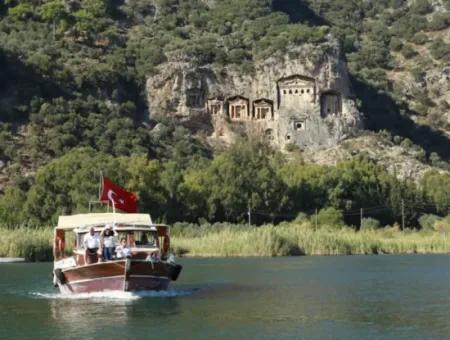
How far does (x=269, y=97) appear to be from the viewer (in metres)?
122

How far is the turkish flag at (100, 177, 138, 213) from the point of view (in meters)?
40.9

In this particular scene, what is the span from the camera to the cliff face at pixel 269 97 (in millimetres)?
118875

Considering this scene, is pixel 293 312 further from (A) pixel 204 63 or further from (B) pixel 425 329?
(A) pixel 204 63

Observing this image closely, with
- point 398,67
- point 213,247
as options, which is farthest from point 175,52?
point 213,247

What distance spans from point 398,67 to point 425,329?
12849cm

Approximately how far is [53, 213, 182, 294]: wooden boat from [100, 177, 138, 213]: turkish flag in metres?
0.60

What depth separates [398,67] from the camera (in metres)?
156

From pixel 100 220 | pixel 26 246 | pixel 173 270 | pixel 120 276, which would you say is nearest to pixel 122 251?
pixel 120 276

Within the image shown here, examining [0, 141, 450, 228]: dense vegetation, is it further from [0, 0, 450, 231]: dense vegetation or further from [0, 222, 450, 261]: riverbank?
[0, 222, 450, 261]: riverbank

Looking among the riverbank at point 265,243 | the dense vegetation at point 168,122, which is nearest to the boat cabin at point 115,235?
the riverbank at point 265,243

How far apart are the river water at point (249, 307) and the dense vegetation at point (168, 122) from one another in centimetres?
3384

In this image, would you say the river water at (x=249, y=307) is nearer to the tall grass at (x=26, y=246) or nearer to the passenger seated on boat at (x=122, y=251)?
the passenger seated on boat at (x=122, y=251)

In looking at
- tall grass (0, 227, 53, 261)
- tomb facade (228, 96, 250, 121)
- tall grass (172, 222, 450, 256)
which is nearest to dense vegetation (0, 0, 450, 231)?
tomb facade (228, 96, 250, 121)

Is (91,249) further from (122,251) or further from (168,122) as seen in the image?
(168,122)
